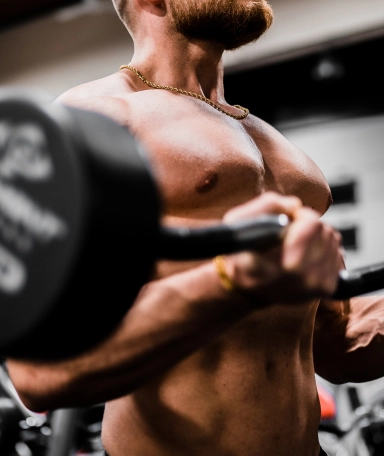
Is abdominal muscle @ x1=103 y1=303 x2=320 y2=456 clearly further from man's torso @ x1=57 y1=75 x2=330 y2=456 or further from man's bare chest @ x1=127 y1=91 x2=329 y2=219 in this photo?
man's bare chest @ x1=127 y1=91 x2=329 y2=219

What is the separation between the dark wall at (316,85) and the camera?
3.33 metres

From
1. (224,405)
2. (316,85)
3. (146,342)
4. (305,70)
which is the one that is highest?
(146,342)

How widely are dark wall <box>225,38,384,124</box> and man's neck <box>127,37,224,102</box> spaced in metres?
2.23

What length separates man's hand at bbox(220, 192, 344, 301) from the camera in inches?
20.9

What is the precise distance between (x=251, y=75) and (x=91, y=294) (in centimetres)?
314

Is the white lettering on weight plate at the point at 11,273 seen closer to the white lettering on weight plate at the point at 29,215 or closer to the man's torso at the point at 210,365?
the white lettering on weight plate at the point at 29,215

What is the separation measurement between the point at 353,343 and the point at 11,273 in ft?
2.44

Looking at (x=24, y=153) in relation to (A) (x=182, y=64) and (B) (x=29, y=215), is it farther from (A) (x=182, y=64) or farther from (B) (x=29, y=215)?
(A) (x=182, y=64)

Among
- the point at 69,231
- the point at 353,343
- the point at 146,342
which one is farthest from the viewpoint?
the point at 353,343

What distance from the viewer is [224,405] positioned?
884mm

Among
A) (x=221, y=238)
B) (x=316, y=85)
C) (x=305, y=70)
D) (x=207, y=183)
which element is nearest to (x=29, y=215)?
(x=221, y=238)

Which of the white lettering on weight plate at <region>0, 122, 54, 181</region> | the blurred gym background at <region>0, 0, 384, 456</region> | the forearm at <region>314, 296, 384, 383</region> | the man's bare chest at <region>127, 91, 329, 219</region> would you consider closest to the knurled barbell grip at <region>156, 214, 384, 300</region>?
the white lettering on weight plate at <region>0, 122, 54, 181</region>

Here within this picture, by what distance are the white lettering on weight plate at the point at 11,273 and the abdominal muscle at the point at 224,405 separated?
1.37 ft

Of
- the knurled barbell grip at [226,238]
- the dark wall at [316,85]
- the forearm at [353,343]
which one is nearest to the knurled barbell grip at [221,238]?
the knurled barbell grip at [226,238]
